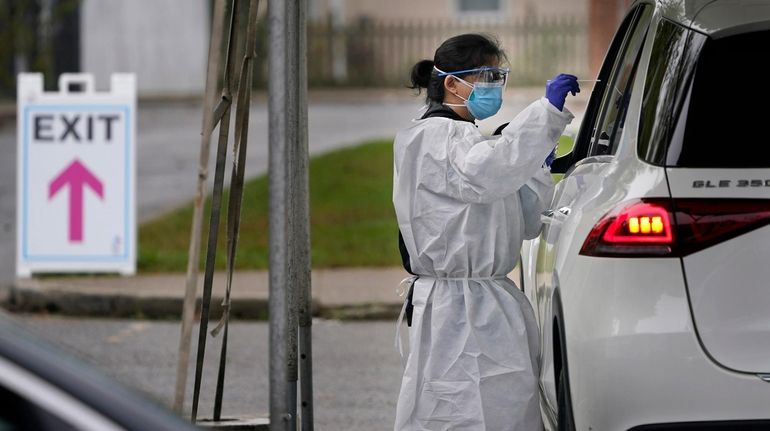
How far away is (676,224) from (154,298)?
22.7 ft

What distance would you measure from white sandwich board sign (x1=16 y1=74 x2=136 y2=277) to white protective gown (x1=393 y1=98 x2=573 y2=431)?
246 inches

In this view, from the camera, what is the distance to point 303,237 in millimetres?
5660

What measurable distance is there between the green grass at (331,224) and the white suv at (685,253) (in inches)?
303

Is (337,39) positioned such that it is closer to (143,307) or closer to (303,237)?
(143,307)

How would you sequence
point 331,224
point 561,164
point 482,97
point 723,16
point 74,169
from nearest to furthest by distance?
point 723,16
point 482,97
point 561,164
point 74,169
point 331,224

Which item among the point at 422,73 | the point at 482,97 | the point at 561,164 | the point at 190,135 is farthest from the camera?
the point at 190,135

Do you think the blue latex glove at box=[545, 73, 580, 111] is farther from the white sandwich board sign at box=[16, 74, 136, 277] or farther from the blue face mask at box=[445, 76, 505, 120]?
the white sandwich board sign at box=[16, 74, 136, 277]

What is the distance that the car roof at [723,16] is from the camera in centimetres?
416

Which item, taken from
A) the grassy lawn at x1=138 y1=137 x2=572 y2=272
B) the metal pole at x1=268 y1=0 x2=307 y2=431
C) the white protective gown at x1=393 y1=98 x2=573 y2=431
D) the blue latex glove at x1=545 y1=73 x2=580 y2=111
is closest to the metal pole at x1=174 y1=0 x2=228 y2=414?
the metal pole at x1=268 y1=0 x2=307 y2=431

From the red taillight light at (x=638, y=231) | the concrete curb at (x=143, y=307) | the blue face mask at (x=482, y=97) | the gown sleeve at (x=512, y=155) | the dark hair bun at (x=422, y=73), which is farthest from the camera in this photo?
the concrete curb at (x=143, y=307)

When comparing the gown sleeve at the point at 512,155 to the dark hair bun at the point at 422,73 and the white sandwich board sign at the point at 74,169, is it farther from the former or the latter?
the white sandwich board sign at the point at 74,169

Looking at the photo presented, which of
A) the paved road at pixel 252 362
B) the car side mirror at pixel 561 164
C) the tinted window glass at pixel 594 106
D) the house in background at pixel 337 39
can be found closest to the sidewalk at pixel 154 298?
the paved road at pixel 252 362

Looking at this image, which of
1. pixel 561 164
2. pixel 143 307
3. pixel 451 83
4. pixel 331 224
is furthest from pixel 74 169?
pixel 451 83

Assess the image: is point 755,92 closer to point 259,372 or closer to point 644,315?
point 644,315
